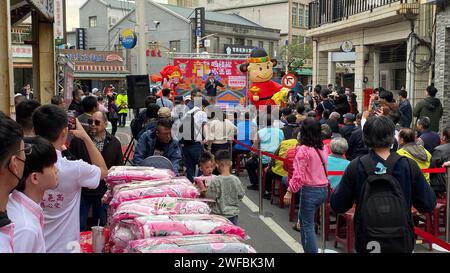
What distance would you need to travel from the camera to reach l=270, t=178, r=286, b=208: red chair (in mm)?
9380

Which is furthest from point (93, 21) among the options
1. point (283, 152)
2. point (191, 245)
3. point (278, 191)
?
point (191, 245)

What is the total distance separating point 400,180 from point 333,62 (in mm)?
20886

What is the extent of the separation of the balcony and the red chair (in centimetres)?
828

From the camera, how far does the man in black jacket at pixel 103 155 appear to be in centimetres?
552

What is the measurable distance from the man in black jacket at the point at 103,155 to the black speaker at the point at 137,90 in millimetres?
5693

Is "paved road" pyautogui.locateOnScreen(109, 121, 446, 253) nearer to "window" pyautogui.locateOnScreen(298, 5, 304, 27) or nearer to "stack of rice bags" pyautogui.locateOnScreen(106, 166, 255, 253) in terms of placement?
"stack of rice bags" pyautogui.locateOnScreen(106, 166, 255, 253)

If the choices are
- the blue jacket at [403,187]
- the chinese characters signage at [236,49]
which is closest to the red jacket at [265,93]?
the blue jacket at [403,187]

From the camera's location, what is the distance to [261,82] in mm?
13336

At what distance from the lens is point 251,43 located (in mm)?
54656

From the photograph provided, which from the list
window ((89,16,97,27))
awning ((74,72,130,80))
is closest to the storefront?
awning ((74,72,130,80))

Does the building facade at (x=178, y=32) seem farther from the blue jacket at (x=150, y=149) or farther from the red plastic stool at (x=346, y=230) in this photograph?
the blue jacket at (x=150, y=149)

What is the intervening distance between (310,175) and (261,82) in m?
7.56
